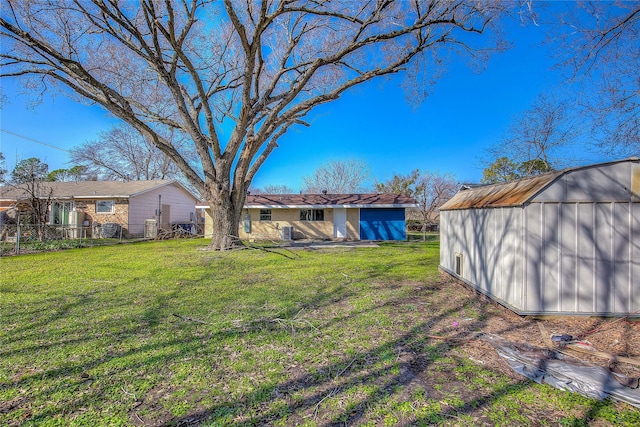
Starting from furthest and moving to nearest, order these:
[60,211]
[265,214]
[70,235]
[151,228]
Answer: [60,211], [265,214], [151,228], [70,235]

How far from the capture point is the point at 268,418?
2250mm

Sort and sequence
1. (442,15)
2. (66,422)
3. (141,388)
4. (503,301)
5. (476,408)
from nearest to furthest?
(66,422)
(476,408)
(141,388)
(503,301)
(442,15)

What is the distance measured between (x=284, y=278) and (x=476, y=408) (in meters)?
5.33

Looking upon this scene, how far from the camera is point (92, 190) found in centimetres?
1981

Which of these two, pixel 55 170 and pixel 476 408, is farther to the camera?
pixel 55 170

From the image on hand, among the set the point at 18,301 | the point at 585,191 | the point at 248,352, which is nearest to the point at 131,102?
the point at 18,301

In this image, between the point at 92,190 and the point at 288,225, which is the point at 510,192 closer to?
the point at 288,225

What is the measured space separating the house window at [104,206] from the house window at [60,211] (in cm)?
183

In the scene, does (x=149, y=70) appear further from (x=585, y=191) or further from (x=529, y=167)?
(x=529, y=167)

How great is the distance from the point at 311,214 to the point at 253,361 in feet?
52.0

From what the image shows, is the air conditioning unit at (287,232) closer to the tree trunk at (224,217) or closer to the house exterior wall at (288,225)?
the house exterior wall at (288,225)

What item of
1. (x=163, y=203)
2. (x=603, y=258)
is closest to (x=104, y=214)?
(x=163, y=203)

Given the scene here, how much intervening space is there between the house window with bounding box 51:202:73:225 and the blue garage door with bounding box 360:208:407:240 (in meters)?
18.5

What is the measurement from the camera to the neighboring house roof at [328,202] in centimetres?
1788
